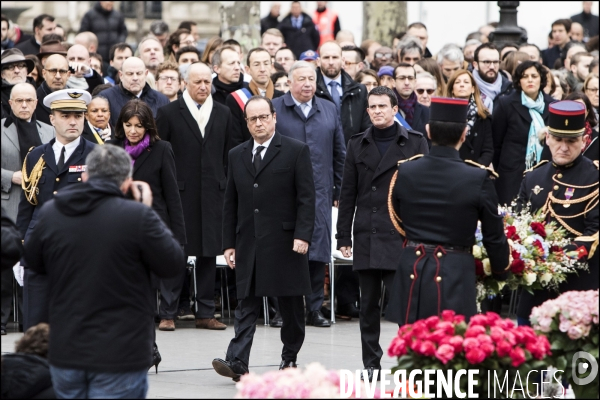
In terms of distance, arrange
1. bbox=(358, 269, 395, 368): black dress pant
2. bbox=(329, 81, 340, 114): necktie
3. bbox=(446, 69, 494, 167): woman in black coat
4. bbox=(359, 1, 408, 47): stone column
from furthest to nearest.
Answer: bbox=(359, 1, 408, 47): stone column, bbox=(446, 69, 494, 167): woman in black coat, bbox=(329, 81, 340, 114): necktie, bbox=(358, 269, 395, 368): black dress pant

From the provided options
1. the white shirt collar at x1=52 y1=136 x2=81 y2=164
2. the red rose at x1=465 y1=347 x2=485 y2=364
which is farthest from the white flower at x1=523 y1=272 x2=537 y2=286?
the white shirt collar at x1=52 y1=136 x2=81 y2=164

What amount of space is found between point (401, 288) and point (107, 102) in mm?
4799

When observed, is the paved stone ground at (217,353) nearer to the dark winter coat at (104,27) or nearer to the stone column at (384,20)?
the dark winter coat at (104,27)

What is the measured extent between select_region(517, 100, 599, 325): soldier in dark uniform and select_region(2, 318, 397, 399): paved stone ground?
228 cm

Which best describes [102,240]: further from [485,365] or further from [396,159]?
[396,159]

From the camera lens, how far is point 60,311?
673 centimetres

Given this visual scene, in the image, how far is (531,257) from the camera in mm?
7922

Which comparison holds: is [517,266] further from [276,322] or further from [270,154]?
[276,322]

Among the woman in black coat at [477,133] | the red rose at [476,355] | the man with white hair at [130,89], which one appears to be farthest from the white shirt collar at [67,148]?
the woman in black coat at [477,133]

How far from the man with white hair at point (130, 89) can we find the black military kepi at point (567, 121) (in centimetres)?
497

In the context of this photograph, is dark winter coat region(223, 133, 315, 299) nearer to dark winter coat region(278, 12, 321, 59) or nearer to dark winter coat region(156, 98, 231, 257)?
dark winter coat region(156, 98, 231, 257)

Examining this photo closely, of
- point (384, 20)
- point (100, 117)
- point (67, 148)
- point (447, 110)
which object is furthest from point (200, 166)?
point (384, 20)

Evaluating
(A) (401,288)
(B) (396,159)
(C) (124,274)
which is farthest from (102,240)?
(B) (396,159)

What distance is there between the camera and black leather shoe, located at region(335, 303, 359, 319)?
1277cm
